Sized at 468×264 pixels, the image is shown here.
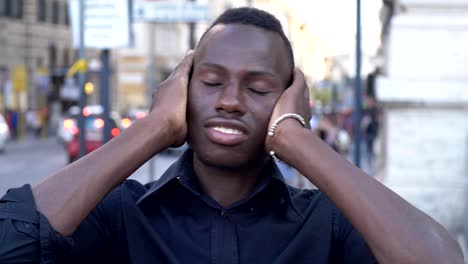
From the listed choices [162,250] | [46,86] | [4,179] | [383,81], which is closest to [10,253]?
Answer: [162,250]

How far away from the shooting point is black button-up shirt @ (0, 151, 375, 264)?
218cm

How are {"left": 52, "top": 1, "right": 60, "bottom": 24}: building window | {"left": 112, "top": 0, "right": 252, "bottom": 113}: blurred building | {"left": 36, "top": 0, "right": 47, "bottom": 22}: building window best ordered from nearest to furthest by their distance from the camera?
{"left": 36, "top": 0, "right": 47, "bottom": 22}: building window → {"left": 52, "top": 1, "right": 60, "bottom": 24}: building window → {"left": 112, "top": 0, "right": 252, "bottom": 113}: blurred building

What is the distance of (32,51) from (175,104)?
159 ft

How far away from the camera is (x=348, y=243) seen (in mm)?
2344

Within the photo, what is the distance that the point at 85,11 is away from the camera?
6.88m

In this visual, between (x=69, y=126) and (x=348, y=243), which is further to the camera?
(x=69, y=126)

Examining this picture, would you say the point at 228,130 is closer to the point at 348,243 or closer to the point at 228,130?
the point at 228,130

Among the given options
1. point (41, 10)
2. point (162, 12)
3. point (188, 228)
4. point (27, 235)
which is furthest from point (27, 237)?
point (41, 10)

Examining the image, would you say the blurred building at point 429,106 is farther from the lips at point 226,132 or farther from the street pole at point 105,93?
the lips at point 226,132

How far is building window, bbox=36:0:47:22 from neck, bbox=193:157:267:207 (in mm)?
49165

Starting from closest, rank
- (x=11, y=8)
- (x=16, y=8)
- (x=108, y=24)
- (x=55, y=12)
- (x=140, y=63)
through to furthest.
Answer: (x=108, y=24), (x=11, y=8), (x=16, y=8), (x=55, y=12), (x=140, y=63)

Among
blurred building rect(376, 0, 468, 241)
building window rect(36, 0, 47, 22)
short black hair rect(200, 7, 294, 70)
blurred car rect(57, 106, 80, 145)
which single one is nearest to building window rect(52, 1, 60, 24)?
building window rect(36, 0, 47, 22)

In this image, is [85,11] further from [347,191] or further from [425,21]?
[347,191]

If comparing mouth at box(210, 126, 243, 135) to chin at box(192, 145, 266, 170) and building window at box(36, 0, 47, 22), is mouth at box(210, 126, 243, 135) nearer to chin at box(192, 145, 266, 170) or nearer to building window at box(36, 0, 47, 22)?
chin at box(192, 145, 266, 170)
